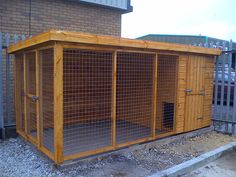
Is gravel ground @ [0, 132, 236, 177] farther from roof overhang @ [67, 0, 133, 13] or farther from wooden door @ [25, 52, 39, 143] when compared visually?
roof overhang @ [67, 0, 133, 13]

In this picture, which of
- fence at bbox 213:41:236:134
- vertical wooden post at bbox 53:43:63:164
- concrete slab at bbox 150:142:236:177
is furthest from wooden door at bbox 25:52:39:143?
fence at bbox 213:41:236:134

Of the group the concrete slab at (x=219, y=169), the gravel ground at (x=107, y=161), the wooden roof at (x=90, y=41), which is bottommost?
the concrete slab at (x=219, y=169)

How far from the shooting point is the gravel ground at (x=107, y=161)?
404 centimetres

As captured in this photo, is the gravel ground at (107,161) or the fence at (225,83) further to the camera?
the fence at (225,83)

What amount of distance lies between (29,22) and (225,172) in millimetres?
5799

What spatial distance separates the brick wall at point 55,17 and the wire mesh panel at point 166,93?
9.82 feet

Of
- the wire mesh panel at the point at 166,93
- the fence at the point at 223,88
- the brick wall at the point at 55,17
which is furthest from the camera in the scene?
the fence at the point at 223,88

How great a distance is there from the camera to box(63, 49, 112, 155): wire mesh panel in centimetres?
546

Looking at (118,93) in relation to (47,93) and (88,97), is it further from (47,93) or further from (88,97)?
(47,93)

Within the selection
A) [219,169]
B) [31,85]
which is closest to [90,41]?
[31,85]

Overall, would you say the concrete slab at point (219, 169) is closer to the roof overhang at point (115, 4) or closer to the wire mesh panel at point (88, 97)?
the wire mesh panel at point (88, 97)

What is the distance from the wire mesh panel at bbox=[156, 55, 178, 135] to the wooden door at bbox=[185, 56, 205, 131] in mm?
375

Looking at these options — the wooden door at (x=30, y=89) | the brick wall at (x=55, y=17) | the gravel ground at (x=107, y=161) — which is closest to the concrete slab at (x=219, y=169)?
the gravel ground at (x=107, y=161)

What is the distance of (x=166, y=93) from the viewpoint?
19.5 ft
